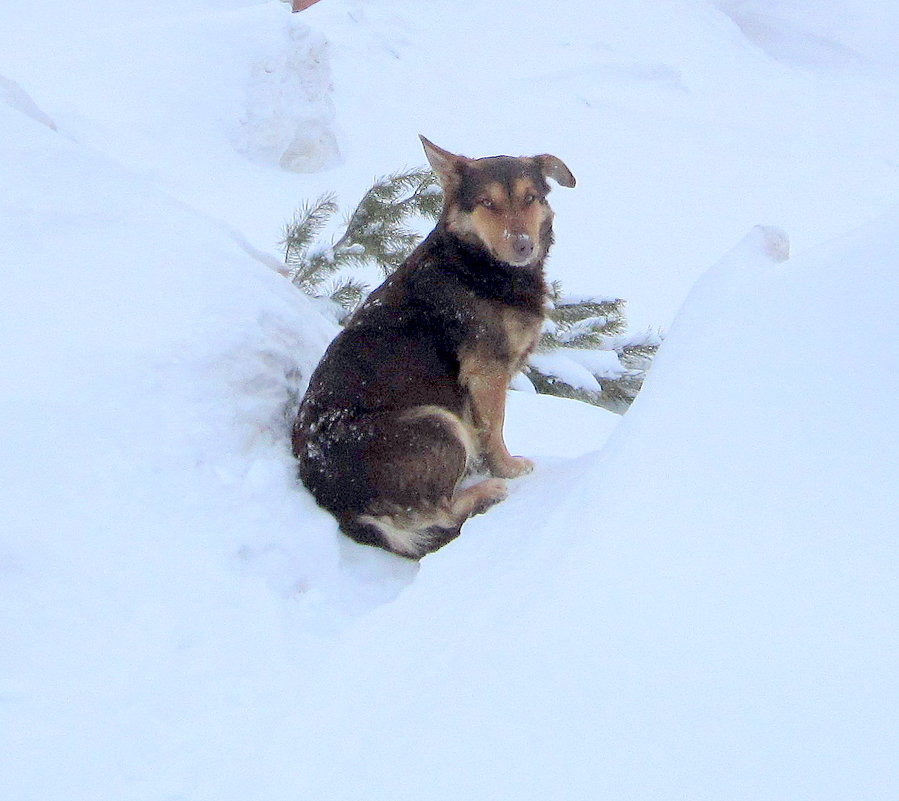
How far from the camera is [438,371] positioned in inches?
134

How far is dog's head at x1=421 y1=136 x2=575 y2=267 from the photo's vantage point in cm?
356

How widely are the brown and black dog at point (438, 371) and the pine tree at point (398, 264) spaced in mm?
2088

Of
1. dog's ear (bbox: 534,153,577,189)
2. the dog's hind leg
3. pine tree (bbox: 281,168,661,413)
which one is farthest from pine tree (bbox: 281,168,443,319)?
the dog's hind leg

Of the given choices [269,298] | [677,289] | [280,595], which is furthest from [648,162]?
[280,595]

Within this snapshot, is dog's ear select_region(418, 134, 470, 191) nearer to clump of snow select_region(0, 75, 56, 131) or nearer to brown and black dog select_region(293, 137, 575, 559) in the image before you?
brown and black dog select_region(293, 137, 575, 559)

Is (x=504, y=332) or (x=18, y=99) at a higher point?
(x=504, y=332)

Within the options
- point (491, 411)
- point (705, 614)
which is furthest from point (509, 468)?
point (705, 614)

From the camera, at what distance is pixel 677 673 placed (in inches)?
64.4

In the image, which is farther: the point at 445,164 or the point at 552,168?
the point at 552,168

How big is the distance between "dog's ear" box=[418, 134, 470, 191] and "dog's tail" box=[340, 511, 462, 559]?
1.36m

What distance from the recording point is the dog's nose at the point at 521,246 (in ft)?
11.5

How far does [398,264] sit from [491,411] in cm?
266

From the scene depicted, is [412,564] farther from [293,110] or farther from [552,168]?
[293,110]

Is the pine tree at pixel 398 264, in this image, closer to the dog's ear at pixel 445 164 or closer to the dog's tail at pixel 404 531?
the dog's ear at pixel 445 164
